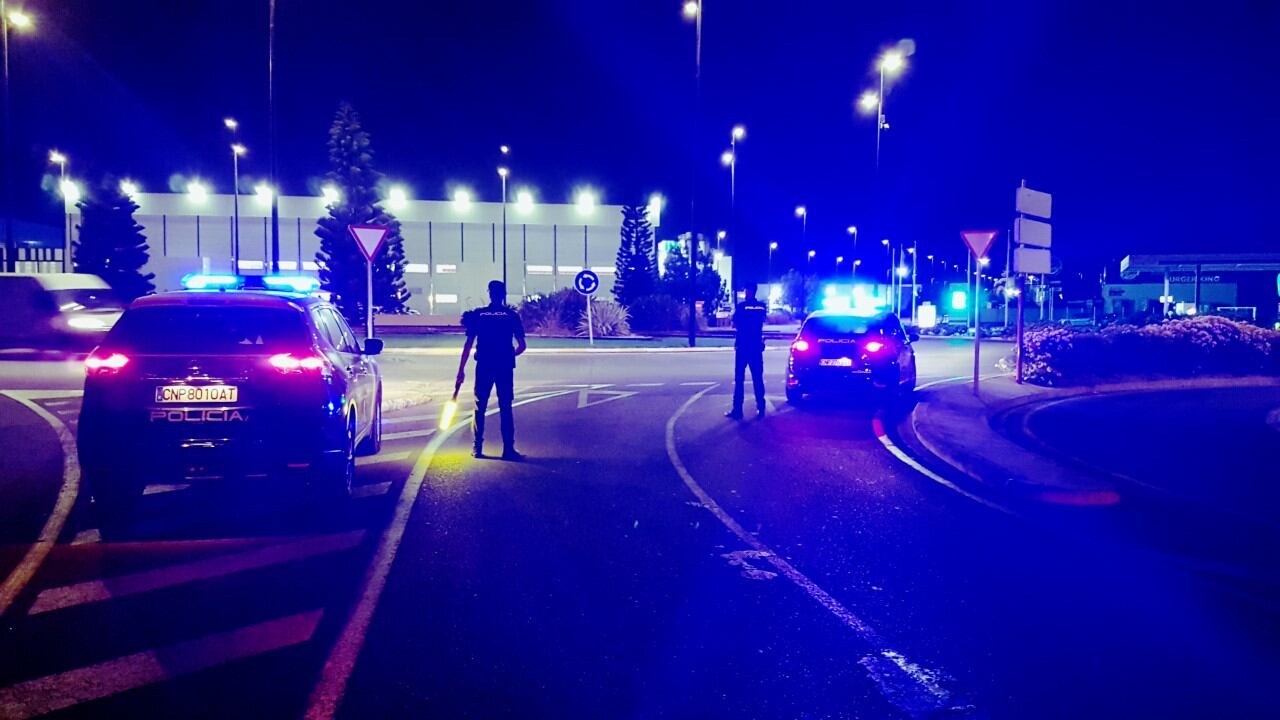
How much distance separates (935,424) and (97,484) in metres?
10.2

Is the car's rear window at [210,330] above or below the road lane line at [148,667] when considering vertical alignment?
above

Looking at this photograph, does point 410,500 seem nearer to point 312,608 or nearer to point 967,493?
point 312,608

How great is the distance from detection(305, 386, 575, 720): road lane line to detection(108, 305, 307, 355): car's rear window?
5.37 ft

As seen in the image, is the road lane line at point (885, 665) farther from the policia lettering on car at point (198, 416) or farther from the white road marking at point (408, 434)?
the white road marking at point (408, 434)

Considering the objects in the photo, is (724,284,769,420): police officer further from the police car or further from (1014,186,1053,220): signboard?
the police car

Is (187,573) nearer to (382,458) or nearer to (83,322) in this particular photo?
(382,458)

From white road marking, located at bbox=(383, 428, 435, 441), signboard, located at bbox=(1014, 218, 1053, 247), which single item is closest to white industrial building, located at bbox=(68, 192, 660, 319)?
signboard, located at bbox=(1014, 218, 1053, 247)

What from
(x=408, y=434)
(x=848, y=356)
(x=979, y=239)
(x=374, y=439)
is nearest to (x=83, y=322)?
(x=408, y=434)

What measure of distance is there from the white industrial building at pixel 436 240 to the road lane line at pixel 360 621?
60.0 metres

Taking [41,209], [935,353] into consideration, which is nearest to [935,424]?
[935,353]

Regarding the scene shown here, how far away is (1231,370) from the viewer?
22078mm

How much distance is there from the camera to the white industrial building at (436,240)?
227ft

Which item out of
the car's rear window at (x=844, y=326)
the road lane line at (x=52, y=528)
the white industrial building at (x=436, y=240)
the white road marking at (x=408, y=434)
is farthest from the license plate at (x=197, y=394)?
the white industrial building at (x=436, y=240)

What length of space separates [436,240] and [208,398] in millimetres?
67370
